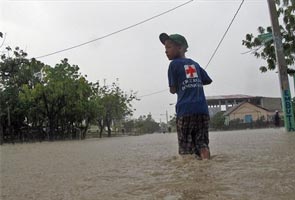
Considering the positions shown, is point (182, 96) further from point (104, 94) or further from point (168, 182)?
point (104, 94)

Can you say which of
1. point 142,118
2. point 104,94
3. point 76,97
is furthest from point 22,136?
point 142,118

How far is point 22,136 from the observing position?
3141 cm

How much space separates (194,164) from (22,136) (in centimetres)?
2883

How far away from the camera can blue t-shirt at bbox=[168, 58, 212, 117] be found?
4840 mm

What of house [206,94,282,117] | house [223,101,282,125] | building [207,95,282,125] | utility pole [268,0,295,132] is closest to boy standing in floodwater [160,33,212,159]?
utility pole [268,0,295,132]

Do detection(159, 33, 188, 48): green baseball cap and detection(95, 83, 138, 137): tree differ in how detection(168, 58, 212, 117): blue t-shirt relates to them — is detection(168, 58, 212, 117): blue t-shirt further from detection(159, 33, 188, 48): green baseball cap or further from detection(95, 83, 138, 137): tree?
detection(95, 83, 138, 137): tree

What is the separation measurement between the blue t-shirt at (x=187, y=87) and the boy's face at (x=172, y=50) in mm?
154

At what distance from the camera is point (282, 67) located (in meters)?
12.2

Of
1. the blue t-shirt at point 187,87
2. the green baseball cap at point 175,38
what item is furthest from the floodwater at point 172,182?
the green baseball cap at point 175,38

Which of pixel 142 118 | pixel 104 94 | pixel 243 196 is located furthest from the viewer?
pixel 142 118

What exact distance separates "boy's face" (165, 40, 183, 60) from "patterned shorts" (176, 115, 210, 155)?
77 cm

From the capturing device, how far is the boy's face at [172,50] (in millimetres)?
5129

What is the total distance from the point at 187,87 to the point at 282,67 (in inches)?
321

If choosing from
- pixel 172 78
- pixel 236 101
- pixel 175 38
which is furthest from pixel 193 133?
pixel 236 101
